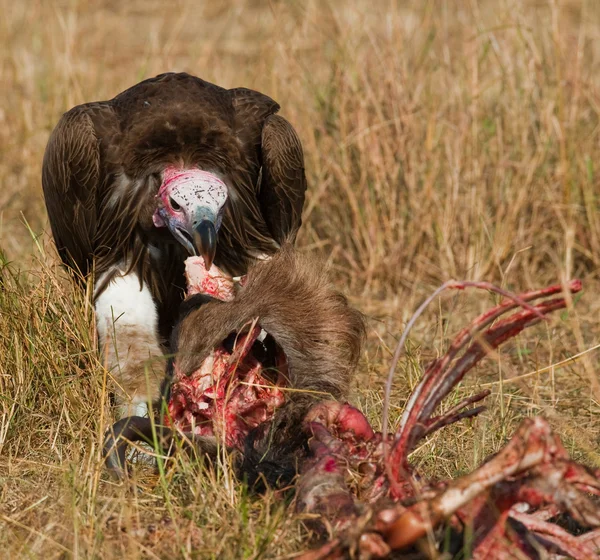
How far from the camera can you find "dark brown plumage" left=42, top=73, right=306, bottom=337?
3.56 meters

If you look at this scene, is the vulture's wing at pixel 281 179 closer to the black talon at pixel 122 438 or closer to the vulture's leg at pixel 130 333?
the vulture's leg at pixel 130 333

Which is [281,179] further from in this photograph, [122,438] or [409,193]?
[122,438]

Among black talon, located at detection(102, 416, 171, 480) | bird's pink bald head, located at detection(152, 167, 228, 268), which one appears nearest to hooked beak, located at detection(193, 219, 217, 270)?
bird's pink bald head, located at detection(152, 167, 228, 268)

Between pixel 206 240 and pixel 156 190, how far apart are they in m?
0.39

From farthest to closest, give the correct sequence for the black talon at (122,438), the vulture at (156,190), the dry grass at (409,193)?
the vulture at (156,190), the dry grass at (409,193), the black talon at (122,438)

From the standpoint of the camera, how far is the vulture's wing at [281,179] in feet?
12.1

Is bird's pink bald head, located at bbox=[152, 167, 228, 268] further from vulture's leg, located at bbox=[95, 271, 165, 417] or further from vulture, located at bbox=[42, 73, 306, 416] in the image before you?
vulture's leg, located at bbox=[95, 271, 165, 417]

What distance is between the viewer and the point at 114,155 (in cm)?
356

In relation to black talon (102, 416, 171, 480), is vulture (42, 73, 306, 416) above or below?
above

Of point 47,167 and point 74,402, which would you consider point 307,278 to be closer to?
point 74,402

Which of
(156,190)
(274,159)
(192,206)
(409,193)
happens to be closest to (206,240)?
(192,206)

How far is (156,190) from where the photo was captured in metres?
3.56

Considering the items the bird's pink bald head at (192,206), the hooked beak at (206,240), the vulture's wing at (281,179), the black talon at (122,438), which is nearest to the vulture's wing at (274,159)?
the vulture's wing at (281,179)

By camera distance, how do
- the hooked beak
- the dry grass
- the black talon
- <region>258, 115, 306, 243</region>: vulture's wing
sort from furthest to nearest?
<region>258, 115, 306, 243</region>: vulture's wing, the hooked beak, the dry grass, the black talon
